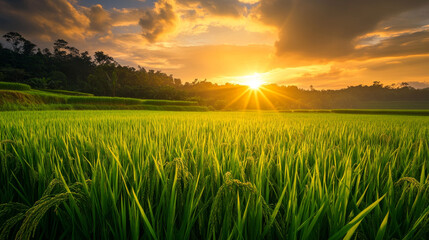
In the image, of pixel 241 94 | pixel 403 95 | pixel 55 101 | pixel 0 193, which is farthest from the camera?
pixel 403 95

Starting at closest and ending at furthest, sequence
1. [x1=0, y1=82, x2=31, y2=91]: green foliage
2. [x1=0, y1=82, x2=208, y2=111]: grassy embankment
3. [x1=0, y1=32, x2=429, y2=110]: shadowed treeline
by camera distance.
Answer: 1. [x1=0, y1=82, x2=208, y2=111]: grassy embankment
2. [x1=0, y1=82, x2=31, y2=91]: green foliage
3. [x1=0, y1=32, x2=429, y2=110]: shadowed treeline

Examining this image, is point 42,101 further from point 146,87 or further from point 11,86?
point 146,87

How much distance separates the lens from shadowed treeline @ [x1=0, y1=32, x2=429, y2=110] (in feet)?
177

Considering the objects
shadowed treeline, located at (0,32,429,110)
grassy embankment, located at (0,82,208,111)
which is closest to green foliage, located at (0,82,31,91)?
grassy embankment, located at (0,82,208,111)

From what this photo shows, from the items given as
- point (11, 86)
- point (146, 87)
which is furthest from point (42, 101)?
point (146, 87)

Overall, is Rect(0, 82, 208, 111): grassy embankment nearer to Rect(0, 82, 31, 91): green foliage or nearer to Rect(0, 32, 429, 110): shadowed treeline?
Answer: Rect(0, 82, 31, 91): green foliage

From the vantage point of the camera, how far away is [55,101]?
19.5 meters

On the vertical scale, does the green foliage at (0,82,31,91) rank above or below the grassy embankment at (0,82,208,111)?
above

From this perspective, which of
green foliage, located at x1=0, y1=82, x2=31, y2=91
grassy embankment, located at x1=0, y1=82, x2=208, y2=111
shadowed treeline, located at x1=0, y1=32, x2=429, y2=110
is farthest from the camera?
shadowed treeline, located at x1=0, y1=32, x2=429, y2=110

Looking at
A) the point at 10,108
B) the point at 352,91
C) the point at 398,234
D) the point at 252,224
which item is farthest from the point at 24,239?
the point at 352,91

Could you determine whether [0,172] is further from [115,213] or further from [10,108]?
[10,108]

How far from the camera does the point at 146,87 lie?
56.8 metres

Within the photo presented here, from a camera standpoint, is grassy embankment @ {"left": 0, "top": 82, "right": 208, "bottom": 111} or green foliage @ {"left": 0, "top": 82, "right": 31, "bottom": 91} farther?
green foliage @ {"left": 0, "top": 82, "right": 31, "bottom": 91}

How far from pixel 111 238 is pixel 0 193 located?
0.97 meters
